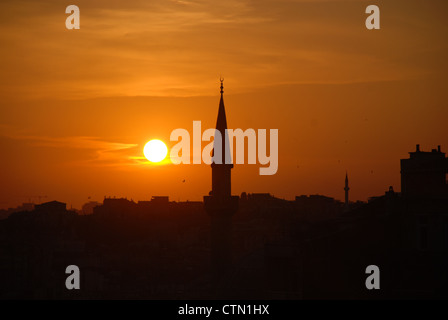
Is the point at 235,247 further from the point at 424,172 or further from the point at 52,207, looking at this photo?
the point at 424,172

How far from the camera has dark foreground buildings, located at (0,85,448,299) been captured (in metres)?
27.7

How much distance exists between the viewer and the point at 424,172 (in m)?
31.2

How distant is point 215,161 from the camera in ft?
152

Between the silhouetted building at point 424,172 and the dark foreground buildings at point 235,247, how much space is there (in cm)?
4

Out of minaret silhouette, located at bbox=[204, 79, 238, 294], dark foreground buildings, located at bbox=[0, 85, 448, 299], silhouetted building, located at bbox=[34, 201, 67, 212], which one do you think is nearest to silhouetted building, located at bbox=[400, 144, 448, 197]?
dark foreground buildings, located at bbox=[0, 85, 448, 299]

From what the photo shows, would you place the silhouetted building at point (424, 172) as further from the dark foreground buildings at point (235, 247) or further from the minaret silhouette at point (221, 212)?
the minaret silhouette at point (221, 212)

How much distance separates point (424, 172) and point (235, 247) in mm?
39085

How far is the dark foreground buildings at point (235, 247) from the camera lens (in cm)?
2773

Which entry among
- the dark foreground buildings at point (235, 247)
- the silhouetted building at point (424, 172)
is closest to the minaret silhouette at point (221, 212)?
the dark foreground buildings at point (235, 247)

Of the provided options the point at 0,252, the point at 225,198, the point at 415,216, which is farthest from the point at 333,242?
the point at 0,252

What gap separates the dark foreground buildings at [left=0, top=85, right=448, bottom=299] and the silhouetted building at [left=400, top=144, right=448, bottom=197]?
0.12 ft

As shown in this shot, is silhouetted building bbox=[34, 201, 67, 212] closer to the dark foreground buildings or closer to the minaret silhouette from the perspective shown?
the dark foreground buildings
